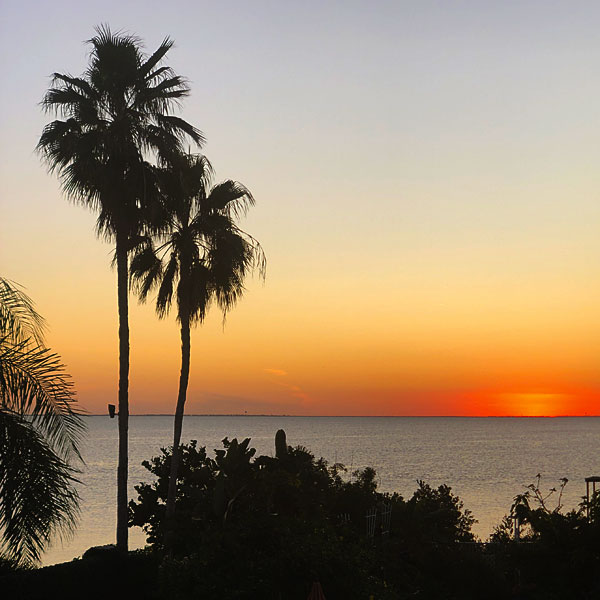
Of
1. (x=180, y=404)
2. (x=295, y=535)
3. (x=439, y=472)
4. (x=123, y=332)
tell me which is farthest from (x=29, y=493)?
(x=439, y=472)

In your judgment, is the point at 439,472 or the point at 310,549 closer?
the point at 310,549

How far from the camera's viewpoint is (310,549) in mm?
16562

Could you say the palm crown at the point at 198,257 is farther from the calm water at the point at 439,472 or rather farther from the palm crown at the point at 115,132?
the calm water at the point at 439,472

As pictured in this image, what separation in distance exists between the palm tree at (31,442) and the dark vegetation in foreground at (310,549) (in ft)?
19.5

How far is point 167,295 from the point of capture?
28844 mm

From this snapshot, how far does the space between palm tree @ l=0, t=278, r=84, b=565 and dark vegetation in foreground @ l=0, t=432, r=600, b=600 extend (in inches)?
234

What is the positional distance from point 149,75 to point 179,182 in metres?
3.57

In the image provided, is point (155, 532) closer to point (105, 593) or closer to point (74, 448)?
point (105, 593)

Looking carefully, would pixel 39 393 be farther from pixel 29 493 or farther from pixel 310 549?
pixel 310 549

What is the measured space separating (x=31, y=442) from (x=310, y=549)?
797cm

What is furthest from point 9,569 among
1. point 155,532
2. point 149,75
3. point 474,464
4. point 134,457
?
point 134,457

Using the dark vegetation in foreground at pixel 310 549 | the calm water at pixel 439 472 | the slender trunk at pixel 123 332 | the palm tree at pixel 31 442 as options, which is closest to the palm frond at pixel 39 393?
the palm tree at pixel 31 442

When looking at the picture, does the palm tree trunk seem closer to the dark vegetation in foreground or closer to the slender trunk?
the dark vegetation in foreground

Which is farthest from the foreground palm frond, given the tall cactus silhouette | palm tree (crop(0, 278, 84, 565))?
the tall cactus silhouette
